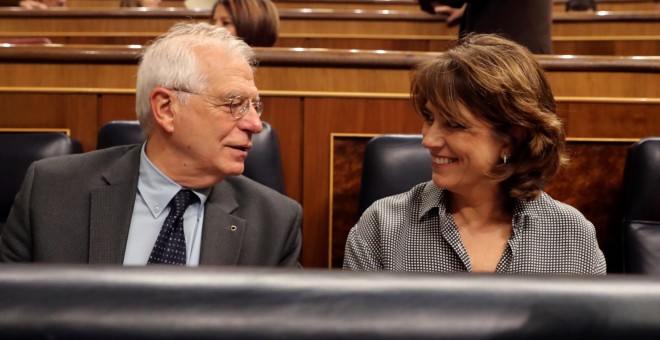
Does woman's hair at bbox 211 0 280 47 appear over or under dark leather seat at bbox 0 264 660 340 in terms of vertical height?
over

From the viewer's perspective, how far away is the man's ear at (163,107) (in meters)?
1.07

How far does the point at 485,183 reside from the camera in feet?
3.27

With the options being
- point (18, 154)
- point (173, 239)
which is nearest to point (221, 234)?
point (173, 239)

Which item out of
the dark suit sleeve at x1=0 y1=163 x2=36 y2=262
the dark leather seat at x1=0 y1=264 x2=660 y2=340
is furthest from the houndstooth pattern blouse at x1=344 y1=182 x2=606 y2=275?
the dark leather seat at x1=0 y1=264 x2=660 y2=340

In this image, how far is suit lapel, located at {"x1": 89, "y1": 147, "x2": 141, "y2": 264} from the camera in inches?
38.3

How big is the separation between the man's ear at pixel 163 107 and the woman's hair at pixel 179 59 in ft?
0.03

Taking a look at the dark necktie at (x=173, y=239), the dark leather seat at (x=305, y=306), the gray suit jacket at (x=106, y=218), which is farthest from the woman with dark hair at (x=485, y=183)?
the dark leather seat at (x=305, y=306)

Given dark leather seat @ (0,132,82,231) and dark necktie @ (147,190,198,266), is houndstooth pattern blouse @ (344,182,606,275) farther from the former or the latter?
dark leather seat @ (0,132,82,231)

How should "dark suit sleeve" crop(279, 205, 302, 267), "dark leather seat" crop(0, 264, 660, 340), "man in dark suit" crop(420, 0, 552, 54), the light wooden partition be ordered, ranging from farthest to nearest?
"man in dark suit" crop(420, 0, 552, 54)
the light wooden partition
"dark suit sleeve" crop(279, 205, 302, 267)
"dark leather seat" crop(0, 264, 660, 340)

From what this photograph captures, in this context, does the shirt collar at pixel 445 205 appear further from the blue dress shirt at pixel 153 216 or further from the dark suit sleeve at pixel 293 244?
the blue dress shirt at pixel 153 216

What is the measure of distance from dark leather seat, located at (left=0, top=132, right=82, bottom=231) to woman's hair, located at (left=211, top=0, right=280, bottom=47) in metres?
0.65

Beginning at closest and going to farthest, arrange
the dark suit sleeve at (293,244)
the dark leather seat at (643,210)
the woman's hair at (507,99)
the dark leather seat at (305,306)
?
the dark leather seat at (305,306) → the woman's hair at (507,99) → the dark suit sleeve at (293,244) → the dark leather seat at (643,210)

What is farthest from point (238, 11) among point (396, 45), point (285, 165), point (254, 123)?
point (396, 45)

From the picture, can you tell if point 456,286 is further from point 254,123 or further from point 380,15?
point 380,15
